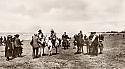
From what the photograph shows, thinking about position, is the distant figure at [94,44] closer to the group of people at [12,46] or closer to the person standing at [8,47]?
the group of people at [12,46]

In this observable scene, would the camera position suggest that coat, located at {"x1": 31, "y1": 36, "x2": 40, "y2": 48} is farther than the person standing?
No

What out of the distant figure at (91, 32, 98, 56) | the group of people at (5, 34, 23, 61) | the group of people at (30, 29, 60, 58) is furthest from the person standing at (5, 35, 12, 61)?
the distant figure at (91, 32, 98, 56)

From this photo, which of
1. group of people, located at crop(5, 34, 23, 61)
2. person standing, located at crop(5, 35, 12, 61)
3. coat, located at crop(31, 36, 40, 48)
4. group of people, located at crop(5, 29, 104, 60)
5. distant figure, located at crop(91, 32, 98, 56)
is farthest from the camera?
distant figure, located at crop(91, 32, 98, 56)

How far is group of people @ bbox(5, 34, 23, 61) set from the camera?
25.4 metres

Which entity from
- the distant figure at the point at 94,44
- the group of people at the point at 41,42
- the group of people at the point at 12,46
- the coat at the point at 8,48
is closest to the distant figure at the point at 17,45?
the group of people at the point at 12,46

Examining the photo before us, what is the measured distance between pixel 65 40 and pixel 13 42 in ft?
33.5

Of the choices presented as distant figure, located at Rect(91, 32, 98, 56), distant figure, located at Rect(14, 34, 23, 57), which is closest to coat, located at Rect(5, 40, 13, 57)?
distant figure, located at Rect(14, 34, 23, 57)

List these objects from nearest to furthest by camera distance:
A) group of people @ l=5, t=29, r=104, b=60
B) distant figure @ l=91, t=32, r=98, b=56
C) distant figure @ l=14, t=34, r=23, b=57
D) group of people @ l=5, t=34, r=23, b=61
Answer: group of people @ l=5, t=29, r=104, b=60
group of people @ l=5, t=34, r=23, b=61
distant figure @ l=14, t=34, r=23, b=57
distant figure @ l=91, t=32, r=98, b=56

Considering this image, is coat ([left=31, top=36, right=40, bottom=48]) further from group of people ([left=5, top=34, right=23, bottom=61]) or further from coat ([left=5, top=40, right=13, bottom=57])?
coat ([left=5, top=40, right=13, bottom=57])

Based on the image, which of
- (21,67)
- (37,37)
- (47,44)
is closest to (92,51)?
(47,44)

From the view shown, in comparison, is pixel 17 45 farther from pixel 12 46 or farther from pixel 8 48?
pixel 8 48

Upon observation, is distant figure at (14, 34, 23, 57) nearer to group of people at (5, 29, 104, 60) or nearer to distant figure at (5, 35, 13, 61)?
group of people at (5, 29, 104, 60)

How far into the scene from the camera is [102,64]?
20641 mm

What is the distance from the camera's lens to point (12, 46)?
85.6 ft
